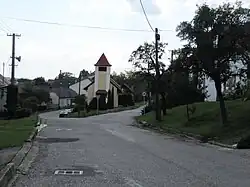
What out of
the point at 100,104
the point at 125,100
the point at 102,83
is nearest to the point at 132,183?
the point at 100,104

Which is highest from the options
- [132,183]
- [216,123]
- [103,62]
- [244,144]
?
[103,62]

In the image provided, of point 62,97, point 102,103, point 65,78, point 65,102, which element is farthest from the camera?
point 65,78

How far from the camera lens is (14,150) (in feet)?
58.9

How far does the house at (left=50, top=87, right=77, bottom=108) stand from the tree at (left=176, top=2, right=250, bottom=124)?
106 m

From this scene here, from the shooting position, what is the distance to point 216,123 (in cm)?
3266

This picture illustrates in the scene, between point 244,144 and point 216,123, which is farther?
point 216,123

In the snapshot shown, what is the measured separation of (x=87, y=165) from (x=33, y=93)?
94395 mm

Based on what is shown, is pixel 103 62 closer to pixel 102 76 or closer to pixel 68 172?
pixel 102 76

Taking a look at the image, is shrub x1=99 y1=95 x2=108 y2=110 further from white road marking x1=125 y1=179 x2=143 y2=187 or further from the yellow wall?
white road marking x1=125 y1=179 x2=143 y2=187

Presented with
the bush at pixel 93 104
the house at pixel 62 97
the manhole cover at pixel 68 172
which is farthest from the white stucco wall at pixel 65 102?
the manhole cover at pixel 68 172

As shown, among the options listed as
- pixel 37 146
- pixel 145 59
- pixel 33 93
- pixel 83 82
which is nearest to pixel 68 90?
pixel 83 82

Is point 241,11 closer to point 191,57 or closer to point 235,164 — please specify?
point 191,57

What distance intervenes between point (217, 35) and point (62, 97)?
112240 mm

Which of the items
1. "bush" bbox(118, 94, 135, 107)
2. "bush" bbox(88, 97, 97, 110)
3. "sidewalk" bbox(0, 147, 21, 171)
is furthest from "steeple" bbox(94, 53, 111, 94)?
"sidewalk" bbox(0, 147, 21, 171)
